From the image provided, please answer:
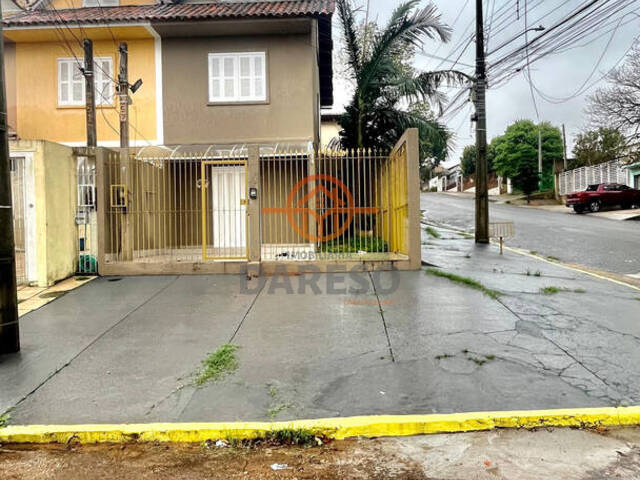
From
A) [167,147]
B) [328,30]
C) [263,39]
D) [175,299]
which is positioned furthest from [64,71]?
[175,299]

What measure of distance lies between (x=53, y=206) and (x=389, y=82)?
9331mm

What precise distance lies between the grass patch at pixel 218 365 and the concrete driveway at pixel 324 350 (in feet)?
0.33

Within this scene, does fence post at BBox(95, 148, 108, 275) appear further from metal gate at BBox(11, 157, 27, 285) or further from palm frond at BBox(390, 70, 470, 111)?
palm frond at BBox(390, 70, 470, 111)

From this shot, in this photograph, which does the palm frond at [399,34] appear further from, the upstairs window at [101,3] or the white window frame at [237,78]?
the upstairs window at [101,3]

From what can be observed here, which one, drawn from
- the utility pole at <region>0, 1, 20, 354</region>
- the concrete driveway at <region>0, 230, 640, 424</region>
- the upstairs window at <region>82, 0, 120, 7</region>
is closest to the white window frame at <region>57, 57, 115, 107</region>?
the upstairs window at <region>82, 0, 120, 7</region>

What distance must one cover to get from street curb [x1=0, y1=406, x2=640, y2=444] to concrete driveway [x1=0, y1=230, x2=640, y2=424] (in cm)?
14

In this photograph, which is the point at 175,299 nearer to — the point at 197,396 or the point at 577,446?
the point at 197,396

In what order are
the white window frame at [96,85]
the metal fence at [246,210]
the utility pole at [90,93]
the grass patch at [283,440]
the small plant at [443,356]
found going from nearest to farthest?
1. the grass patch at [283,440]
2. the small plant at [443,356]
3. the metal fence at [246,210]
4. the utility pole at [90,93]
5. the white window frame at [96,85]

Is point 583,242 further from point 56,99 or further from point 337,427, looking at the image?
point 56,99

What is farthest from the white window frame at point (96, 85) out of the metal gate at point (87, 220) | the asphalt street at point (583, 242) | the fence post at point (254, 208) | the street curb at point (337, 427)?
the asphalt street at point (583, 242)

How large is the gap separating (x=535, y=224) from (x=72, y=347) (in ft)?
60.3

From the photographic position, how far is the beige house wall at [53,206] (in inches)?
305

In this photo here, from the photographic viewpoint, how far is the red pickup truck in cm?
2592

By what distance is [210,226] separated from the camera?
12125mm
